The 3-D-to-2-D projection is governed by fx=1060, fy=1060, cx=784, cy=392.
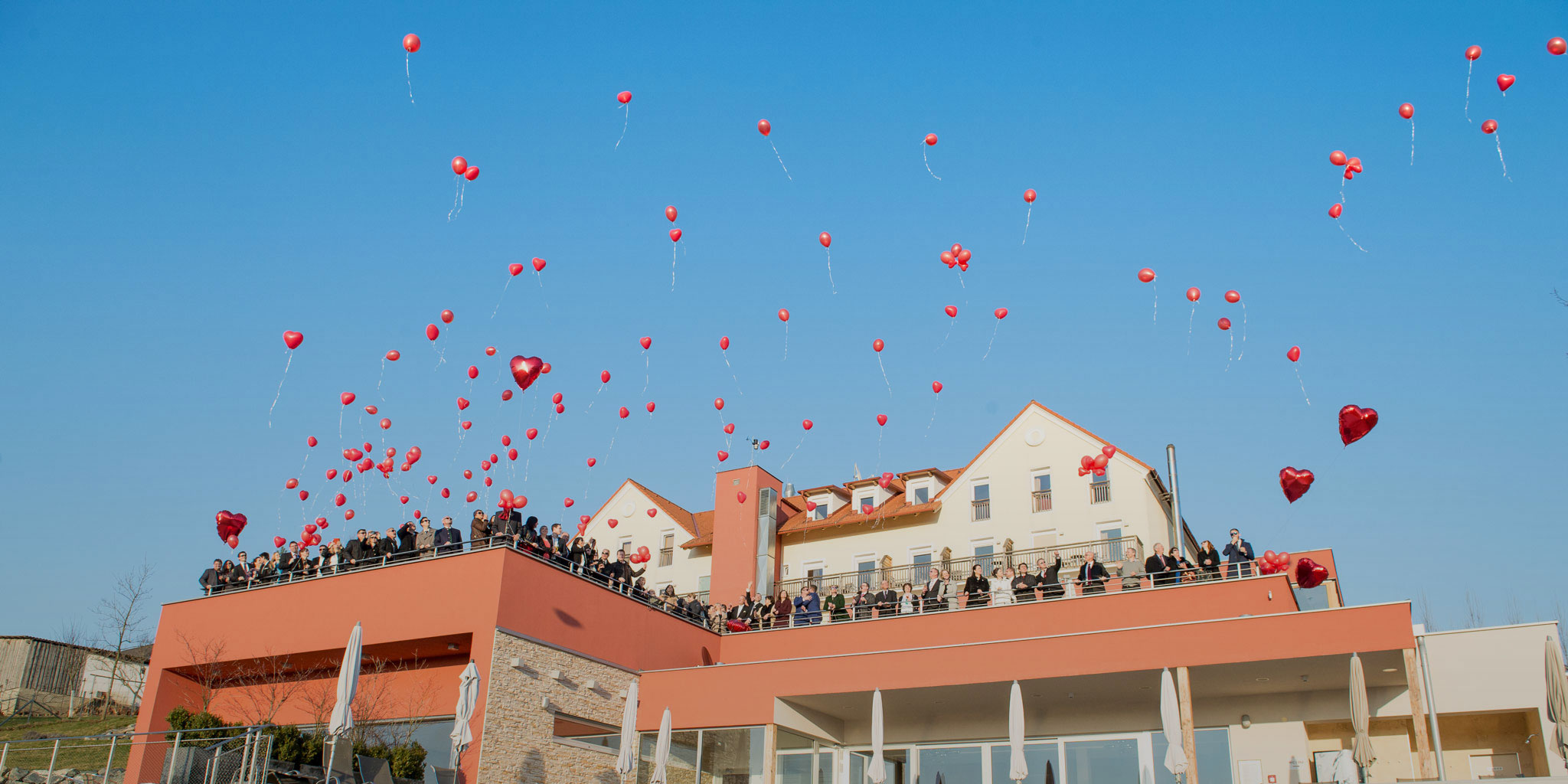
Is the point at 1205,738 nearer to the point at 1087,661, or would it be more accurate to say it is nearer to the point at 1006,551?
the point at 1087,661

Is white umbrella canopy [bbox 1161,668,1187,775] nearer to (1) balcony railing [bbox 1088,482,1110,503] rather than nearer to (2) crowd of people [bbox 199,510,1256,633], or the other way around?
(2) crowd of people [bbox 199,510,1256,633]

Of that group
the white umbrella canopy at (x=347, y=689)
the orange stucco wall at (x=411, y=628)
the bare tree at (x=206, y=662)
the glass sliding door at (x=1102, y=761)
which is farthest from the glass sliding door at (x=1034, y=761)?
the bare tree at (x=206, y=662)

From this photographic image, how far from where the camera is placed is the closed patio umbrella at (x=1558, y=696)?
49.4 feet

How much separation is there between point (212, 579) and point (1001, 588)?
17164 mm

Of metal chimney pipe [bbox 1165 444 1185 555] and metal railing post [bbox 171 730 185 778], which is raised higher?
metal chimney pipe [bbox 1165 444 1185 555]

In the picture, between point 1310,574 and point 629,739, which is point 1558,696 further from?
point 629,739

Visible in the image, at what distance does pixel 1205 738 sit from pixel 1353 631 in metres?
3.83

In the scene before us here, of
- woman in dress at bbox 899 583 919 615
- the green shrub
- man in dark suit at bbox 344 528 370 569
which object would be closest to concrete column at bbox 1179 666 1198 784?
woman in dress at bbox 899 583 919 615

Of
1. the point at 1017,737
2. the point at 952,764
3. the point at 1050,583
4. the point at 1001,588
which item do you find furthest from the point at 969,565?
the point at 1017,737

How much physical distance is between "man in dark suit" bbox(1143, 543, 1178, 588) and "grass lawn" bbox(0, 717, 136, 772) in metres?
20.4

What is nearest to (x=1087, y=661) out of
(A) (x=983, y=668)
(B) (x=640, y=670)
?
(A) (x=983, y=668)

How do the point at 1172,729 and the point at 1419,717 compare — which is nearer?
the point at 1419,717

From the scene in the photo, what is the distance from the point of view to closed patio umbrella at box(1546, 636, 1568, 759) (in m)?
15.1

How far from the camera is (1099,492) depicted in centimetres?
2870
